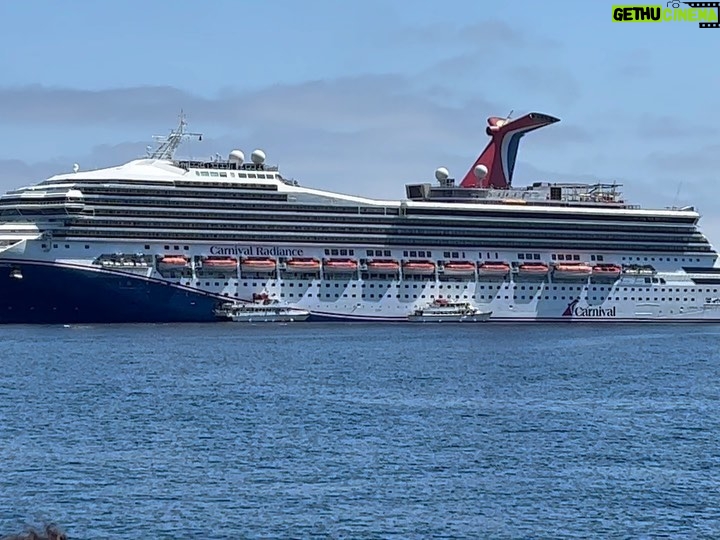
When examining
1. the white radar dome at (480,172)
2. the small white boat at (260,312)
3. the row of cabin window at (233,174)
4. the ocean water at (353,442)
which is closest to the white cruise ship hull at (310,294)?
the small white boat at (260,312)

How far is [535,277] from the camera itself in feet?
386

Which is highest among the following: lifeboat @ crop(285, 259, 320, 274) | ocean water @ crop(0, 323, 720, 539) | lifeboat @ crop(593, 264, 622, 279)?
lifeboat @ crop(285, 259, 320, 274)

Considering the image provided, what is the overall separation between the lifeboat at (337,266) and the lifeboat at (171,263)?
11.4 meters

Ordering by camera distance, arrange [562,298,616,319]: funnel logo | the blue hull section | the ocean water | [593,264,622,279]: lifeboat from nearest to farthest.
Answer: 1. the ocean water
2. the blue hull section
3. [562,298,616,319]: funnel logo
4. [593,264,622,279]: lifeboat

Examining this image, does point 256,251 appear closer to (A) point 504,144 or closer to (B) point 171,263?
(B) point 171,263

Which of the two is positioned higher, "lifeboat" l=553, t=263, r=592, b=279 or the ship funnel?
the ship funnel

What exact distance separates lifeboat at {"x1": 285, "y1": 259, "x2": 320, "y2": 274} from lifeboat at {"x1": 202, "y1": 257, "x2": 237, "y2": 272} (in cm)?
429

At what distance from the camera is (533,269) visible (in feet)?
383

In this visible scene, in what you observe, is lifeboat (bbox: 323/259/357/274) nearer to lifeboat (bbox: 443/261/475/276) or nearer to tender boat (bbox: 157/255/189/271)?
lifeboat (bbox: 443/261/475/276)

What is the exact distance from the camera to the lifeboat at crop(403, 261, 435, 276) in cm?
11275

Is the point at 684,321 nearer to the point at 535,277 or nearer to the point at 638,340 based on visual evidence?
the point at 535,277

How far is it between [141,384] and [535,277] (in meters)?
59.9

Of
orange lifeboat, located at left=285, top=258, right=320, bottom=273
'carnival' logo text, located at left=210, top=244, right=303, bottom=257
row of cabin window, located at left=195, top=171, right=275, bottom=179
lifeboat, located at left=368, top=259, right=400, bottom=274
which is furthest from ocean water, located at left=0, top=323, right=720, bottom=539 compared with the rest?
lifeboat, located at left=368, top=259, right=400, bottom=274

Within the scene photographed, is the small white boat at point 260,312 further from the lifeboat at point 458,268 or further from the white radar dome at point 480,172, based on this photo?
the white radar dome at point 480,172
